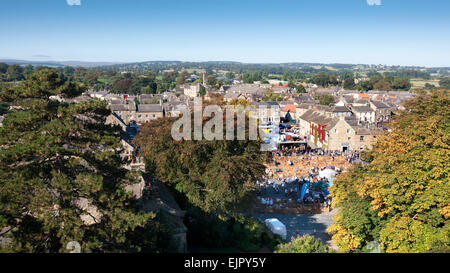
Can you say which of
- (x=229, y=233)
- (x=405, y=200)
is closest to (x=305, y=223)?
(x=229, y=233)

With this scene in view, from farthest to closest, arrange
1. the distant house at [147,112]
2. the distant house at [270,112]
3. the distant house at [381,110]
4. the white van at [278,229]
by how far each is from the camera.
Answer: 1. the distant house at [381,110]
2. the distant house at [270,112]
3. the distant house at [147,112]
4. the white van at [278,229]

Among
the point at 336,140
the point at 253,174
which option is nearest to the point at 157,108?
the point at 336,140

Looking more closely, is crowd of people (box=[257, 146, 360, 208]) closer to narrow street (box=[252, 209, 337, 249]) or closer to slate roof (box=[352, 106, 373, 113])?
narrow street (box=[252, 209, 337, 249])

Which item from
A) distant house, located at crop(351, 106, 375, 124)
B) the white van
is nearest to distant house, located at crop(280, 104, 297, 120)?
distant house, located at crop(351, 106, 375, 124)

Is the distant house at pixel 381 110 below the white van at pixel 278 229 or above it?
above

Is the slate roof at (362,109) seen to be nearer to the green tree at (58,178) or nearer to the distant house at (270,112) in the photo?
the distant house at (270,112)

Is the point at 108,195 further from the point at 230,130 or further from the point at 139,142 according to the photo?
the point at 139,142

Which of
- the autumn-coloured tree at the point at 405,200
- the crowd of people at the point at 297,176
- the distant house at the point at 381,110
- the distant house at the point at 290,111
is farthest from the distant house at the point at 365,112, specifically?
the autumn-coloured tree at the point at 405,200
